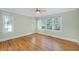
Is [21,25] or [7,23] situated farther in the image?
[21,25]

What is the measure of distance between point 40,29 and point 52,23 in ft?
1.06

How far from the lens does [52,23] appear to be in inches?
86.7

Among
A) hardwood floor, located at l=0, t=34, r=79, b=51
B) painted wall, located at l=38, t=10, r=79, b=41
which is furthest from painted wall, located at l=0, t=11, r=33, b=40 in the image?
painted wall, located at l=38, t=10, r=79, b=41

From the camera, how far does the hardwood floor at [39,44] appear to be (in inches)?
84.2

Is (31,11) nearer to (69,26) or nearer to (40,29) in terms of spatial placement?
(40,29)

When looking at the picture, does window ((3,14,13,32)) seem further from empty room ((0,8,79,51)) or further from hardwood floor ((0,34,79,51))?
hardwood floor ((0,34,79,51))

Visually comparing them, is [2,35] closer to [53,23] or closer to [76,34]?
[53,23]

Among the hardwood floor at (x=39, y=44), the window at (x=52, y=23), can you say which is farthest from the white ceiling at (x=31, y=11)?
the hardwood floor at (x=39, y=44)

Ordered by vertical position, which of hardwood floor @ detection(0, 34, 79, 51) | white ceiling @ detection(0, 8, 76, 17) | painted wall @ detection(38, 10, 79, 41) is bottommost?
hardwood floor @ detection(0, 34, 79, 51)

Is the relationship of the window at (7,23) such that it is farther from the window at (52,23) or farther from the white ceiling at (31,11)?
the window at (52,23)

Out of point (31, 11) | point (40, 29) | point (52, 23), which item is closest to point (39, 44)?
point (40, 29)

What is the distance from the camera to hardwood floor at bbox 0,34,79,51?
2139 millimetres

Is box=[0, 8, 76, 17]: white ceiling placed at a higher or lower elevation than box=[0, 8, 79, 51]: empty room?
higher
